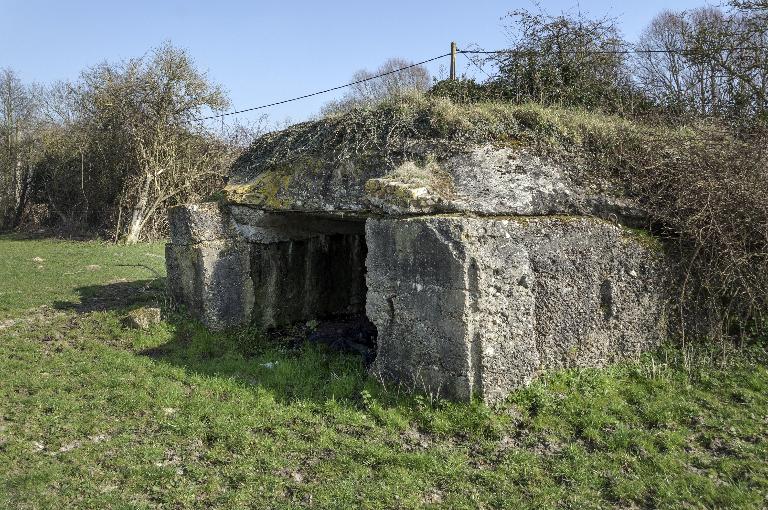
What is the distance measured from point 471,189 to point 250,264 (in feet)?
12.3

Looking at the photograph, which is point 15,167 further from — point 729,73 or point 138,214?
point 729,73

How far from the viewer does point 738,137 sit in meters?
8.30

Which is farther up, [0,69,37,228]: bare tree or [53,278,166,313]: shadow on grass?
[0,69,37,228]: bare tree

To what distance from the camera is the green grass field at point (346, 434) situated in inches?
184

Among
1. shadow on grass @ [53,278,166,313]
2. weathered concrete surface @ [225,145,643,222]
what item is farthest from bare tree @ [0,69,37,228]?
weathered concrete surface @ [225,145,643,222]

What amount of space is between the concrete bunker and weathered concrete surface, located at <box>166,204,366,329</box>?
66cm

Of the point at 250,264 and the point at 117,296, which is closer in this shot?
the point at 250,264

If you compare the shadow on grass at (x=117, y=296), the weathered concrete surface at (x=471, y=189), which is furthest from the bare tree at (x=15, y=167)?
the weathered concrete surface at (x=471, y=189)

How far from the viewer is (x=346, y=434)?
18.4 ft

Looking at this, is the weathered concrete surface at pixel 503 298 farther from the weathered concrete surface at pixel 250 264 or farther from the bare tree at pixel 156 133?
the bare tree at pixel 156 133

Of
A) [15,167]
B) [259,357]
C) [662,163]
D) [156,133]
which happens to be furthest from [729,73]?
[15,167]

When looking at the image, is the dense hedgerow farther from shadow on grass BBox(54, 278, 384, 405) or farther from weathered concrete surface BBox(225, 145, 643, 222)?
shadow on grass BBox(54, 278, 384, 405)

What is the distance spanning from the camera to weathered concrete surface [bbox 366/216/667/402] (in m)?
5.93

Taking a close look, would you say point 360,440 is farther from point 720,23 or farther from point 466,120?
point 720,23
